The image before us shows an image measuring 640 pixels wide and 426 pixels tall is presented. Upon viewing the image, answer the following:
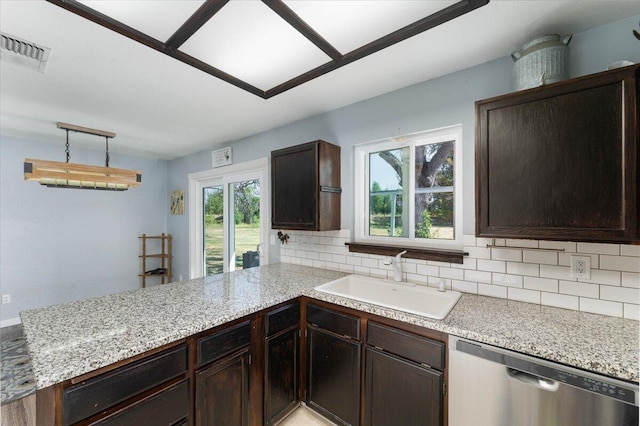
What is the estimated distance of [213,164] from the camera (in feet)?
12.5

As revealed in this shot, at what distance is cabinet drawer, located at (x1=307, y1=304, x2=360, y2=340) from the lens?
166 centimetres

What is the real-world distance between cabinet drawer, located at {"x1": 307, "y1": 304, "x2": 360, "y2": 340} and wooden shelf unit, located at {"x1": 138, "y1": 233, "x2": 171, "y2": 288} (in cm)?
380

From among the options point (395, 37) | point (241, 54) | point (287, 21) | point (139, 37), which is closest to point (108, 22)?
point (139, 37)

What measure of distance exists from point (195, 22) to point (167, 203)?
4176 mm

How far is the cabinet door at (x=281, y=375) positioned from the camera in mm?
1706

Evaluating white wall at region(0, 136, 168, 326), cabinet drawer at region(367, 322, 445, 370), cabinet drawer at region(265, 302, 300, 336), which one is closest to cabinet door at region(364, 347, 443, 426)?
cabinet drawer at region(367, 322, 445, 370)

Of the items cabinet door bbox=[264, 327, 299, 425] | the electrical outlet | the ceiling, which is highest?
the ceiling

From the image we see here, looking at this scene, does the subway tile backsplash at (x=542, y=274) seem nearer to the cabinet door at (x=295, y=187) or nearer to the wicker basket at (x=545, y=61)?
the cabinet door at (x=295, y=187)

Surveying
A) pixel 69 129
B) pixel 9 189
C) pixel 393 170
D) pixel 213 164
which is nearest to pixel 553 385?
pixel 393 170

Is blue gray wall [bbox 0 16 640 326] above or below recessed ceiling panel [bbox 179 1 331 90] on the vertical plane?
below

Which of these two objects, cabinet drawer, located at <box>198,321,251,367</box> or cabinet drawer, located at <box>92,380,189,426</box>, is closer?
cabinet drawer, located at <box>92,380,189,426</box>

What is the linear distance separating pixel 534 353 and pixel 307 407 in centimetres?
155

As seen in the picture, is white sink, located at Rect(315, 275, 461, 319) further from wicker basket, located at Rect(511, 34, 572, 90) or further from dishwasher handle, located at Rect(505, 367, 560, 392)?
wicker basket, located at Rect(511, 34, 572, 90)

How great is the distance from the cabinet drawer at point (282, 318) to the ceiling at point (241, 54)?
5.38 ft
